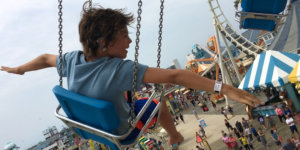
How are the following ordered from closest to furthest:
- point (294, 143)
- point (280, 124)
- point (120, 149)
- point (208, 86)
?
point (208, 86) → point (120, 149) → point (294, 143) → point (280, 124)

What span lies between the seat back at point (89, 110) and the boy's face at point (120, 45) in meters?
0.40

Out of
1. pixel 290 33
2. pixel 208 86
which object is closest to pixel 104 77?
pixel 208 86

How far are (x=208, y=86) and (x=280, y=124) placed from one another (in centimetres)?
1246

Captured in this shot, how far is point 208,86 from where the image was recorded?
1.44 meters

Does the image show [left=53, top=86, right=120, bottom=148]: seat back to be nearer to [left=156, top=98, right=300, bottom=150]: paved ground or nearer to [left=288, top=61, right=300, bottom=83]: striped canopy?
[left=288, top=61, right=300, bottom=83]: striped canopy

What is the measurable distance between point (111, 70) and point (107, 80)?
76 mm

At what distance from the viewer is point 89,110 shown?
1.60m

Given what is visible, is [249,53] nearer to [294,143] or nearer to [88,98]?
[294,143]

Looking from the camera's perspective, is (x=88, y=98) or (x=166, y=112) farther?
(x=166, y=112)

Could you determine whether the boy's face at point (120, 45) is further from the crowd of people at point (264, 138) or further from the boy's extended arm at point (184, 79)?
the crowd of people at point (264, 138)

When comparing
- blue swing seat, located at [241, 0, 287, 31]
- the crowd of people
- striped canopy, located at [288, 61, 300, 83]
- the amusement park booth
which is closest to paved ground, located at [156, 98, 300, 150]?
the crowd of people

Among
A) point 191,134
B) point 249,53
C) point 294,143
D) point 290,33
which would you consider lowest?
point 191,134

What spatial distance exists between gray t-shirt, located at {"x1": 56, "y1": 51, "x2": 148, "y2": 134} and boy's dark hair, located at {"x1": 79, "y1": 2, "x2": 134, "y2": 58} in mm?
119

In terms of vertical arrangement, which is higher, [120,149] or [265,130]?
[120,149]
